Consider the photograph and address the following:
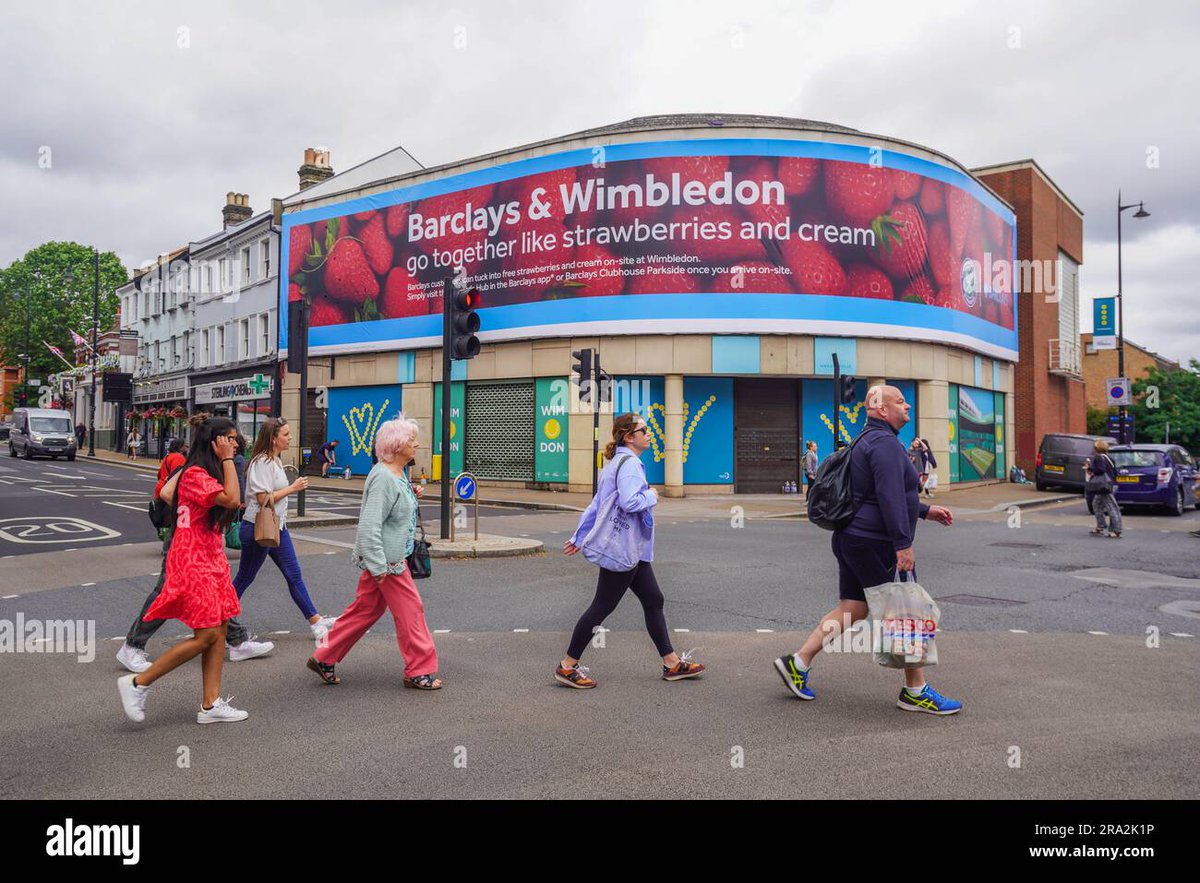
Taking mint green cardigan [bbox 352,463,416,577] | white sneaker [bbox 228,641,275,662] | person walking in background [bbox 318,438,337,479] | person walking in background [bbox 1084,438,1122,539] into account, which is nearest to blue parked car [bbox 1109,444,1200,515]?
person walking in background [bbox 1084,438,1122,539]

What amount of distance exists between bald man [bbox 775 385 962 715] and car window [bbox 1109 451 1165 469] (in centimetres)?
1756

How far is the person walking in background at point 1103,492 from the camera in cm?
1487

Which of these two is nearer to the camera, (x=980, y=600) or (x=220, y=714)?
(x=220, y=714)

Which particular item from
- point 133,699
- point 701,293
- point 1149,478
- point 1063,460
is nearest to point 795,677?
point 133,699

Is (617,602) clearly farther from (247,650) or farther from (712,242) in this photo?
(712,242)

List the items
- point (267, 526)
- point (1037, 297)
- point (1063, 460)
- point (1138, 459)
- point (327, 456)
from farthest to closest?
point (1037, 297) < point (327, 456) < point (1063, 460) < point (1138, 459) < point (267, 526)

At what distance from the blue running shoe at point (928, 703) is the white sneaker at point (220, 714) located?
3.77 meters

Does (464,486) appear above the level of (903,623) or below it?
above

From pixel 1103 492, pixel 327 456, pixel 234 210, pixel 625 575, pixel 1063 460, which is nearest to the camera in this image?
pixel 625 575

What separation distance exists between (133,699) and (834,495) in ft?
13.3

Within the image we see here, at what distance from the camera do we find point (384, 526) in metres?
5.52

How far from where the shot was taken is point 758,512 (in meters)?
20.1

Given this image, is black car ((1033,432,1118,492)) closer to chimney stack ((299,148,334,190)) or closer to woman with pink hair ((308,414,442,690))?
woman with pink hair ((308,414,442,690))
